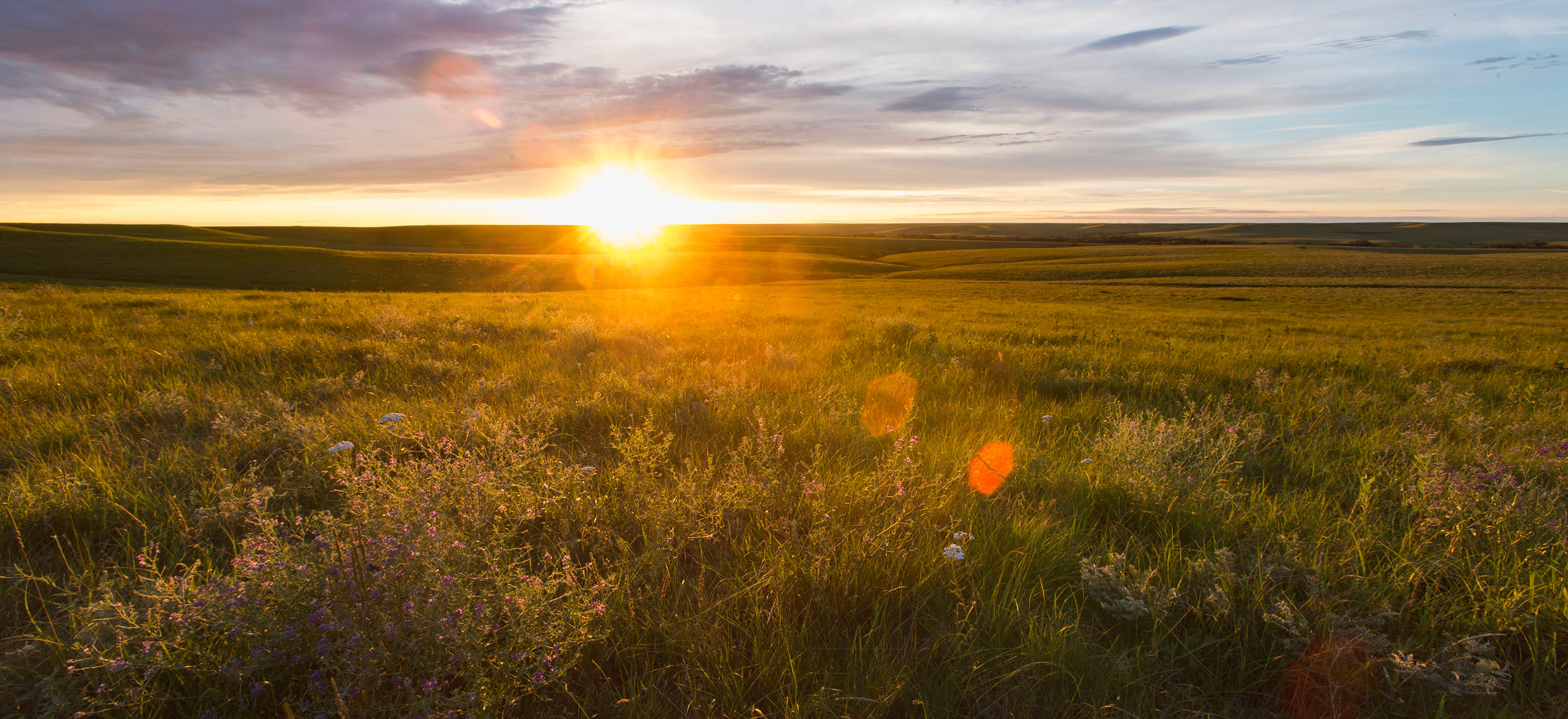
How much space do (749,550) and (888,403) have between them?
Result: 9.08 ft

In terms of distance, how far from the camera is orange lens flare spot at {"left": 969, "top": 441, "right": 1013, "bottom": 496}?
3432mm

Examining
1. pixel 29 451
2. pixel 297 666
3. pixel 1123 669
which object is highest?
pixel 29 451

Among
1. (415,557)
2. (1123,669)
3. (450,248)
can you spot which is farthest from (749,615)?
(450,248)

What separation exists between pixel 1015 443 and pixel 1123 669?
2.19m

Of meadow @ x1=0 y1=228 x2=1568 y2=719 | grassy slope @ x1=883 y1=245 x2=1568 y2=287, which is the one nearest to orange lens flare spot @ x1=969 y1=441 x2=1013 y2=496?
meadow @ x1=0 y1=228 x2=1568 y2=719

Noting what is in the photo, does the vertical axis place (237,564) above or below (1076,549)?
above

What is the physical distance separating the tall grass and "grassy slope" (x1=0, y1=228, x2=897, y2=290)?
121ft

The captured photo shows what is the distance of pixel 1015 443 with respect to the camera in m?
4.16

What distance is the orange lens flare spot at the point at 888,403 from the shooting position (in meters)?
4.50

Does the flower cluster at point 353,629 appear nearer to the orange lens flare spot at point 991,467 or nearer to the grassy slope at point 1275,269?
the orange lens flare spot at point 991,467

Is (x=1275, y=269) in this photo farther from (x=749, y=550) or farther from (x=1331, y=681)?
(x=749, y=550)

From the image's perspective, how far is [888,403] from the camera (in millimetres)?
5176

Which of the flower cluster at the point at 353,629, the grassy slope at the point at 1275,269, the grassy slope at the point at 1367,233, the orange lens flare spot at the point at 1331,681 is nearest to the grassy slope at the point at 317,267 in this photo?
the grassy slope at the point at 1275,269

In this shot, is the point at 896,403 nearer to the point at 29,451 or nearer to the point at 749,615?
the point at 749,615
